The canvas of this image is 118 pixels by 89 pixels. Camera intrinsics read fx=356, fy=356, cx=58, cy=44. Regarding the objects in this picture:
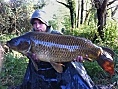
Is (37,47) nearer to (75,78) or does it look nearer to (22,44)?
(22,44)

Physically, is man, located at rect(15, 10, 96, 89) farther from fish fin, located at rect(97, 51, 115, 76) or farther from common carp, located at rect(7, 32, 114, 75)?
fish fin, located at rect(97, 51, 115, 76)

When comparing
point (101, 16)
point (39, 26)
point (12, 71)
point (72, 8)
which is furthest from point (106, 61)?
point (72, 8)

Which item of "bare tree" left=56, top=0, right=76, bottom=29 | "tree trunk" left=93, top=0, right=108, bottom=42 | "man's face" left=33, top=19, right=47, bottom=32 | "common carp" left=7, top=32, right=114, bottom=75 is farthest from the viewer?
"bare tree" left=56, top=0, right=76, bottom=29

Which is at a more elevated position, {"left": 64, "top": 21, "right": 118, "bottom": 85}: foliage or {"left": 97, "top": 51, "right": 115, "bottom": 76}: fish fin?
{"left": 97, "top": 51, "right": 115, "bottom": 76}: fish fin

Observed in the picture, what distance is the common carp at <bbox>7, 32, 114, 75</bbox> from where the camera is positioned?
3986 millimetres

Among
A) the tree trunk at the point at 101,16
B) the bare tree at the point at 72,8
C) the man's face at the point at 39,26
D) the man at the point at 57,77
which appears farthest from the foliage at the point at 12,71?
the bare tree at the point at 72,8

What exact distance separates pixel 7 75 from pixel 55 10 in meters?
13.8

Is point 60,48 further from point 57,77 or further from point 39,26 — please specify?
point 57,77

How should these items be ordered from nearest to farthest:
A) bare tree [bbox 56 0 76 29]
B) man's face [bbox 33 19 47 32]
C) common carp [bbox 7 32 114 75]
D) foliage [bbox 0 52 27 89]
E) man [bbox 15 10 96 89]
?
1. common carp [bbox 7 32 114 75]
2. man's face [bbox 33 19 47 32]
3. man [bbox 15 10 96 89]
4. foliage [bbox 0 52 27 89]
5. bare tree [bbox 56 0 76 29]

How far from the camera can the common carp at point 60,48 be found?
399 cm

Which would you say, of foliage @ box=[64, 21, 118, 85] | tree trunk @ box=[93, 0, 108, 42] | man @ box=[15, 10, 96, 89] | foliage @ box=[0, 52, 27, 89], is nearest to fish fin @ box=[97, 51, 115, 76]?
man @ box=[15, 10, 96, 89]

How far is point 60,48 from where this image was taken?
13.2 feet

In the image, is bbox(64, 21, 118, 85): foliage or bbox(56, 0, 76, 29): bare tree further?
bbox(56, 0, 76, 29): bare tree

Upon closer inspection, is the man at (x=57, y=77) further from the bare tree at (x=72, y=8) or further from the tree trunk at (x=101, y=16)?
Result: the bare tree at (x=72, y=8)
